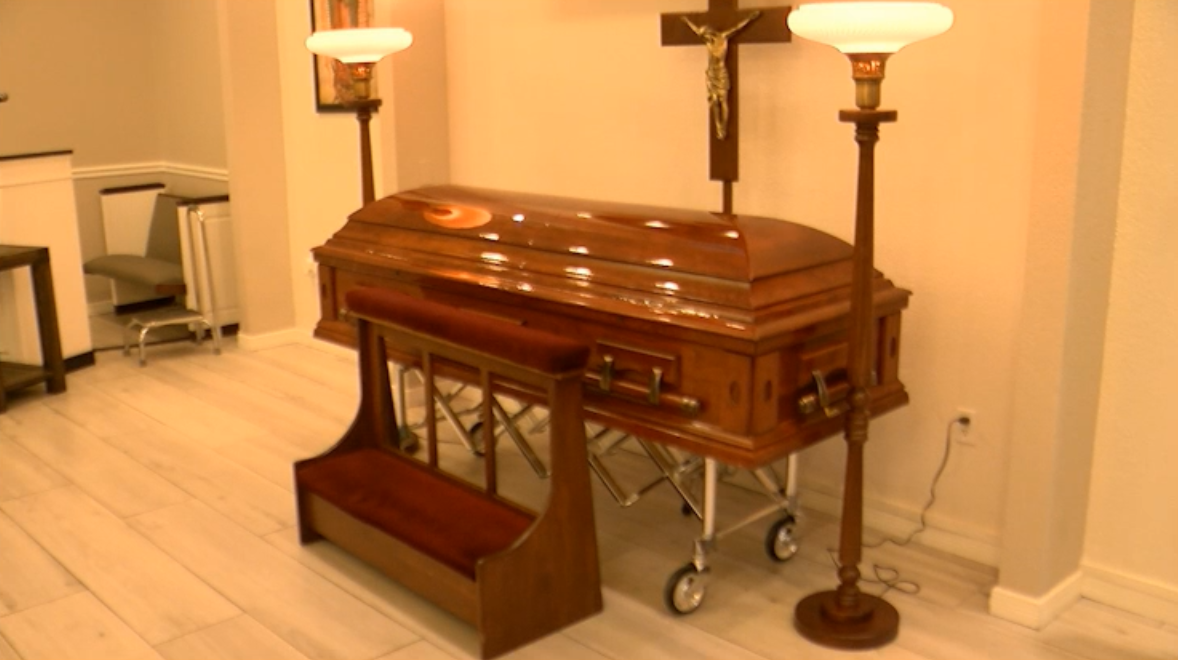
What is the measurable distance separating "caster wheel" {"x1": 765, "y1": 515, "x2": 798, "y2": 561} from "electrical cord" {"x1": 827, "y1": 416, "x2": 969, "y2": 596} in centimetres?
13

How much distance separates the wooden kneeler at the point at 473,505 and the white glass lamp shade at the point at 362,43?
3.06 feet

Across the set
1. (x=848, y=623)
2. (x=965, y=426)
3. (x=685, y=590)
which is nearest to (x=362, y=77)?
(x=685, y=590)

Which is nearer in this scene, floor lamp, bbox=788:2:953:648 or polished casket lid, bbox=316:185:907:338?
floor lamp, bbox=788:2:953:648

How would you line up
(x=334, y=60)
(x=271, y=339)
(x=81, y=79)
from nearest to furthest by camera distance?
(x=334, y=60)
(x=271, y=339)
(x=81, y=79)

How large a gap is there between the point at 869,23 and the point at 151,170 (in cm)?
547

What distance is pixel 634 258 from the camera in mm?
2838

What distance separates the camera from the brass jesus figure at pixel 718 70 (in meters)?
3.33

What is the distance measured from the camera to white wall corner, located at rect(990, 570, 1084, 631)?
280 cm

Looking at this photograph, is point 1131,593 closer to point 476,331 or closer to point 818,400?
point 818,400

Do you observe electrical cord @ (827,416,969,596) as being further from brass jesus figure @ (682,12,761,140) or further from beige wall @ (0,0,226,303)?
beige wall @ (0,0,226,303)

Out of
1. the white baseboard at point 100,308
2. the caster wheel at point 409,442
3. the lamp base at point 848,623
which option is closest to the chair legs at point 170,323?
the white baseboard at point 100,308

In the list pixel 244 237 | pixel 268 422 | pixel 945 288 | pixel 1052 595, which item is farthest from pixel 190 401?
pixel 1052 595

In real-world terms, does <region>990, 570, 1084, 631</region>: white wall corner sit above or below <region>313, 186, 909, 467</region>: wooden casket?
below

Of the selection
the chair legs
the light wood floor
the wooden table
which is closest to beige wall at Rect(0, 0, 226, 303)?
the chair legs
